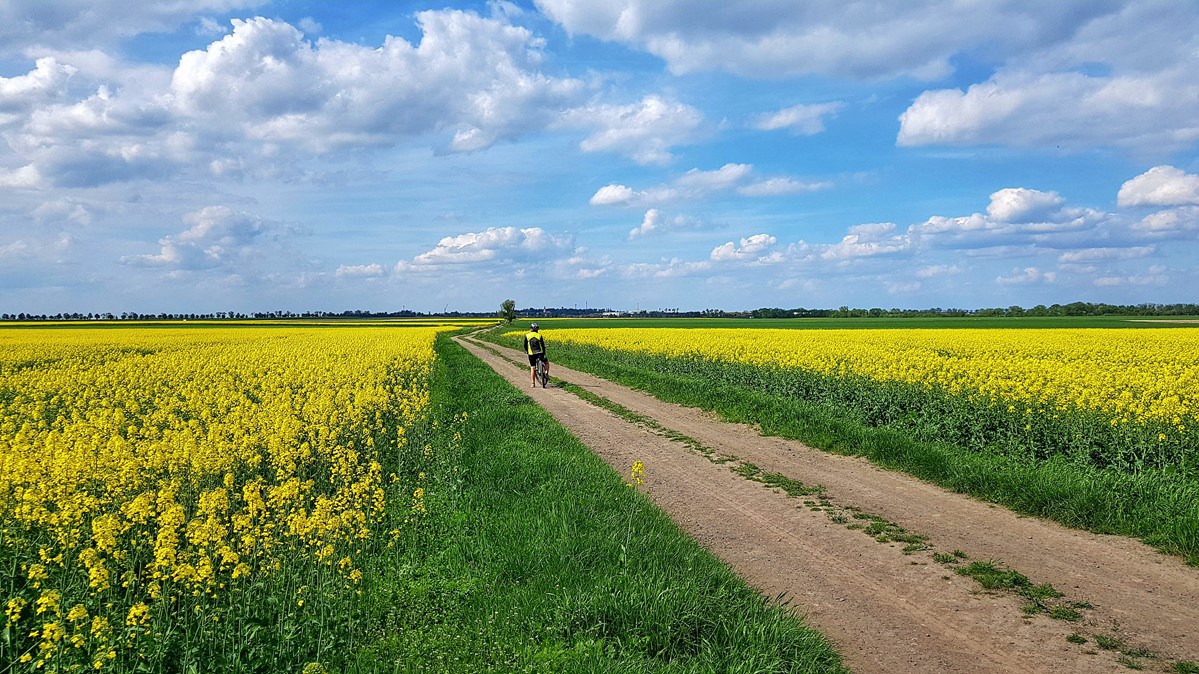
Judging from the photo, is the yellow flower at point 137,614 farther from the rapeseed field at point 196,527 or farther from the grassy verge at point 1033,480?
the grassy verge at point 1033,480

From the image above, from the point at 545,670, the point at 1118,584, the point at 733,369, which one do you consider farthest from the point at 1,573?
the point at 733,369

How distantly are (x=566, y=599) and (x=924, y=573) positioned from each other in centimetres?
353

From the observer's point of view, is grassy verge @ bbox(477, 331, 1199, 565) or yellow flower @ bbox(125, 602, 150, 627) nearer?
yellow flower @ bbox(125, 602, 150, 627)

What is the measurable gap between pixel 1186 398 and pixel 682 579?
10567 mm

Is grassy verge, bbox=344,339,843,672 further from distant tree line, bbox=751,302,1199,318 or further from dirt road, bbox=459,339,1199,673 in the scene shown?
distant tree line, bbox=751,302,1199,318

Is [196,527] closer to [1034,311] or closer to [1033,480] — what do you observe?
[1033,480]

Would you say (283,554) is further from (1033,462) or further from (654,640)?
(1033,462)

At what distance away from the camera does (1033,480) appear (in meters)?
8.36

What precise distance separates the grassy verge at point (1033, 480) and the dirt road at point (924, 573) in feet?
0.92

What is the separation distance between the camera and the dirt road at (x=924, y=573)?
15.7 ft

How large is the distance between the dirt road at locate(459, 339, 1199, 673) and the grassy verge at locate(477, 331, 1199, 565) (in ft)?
0.92

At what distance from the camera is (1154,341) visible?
90.9 ft

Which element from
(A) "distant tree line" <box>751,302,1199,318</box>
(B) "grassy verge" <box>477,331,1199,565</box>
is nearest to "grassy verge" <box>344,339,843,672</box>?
(B) "grassy verge" <box>477,331,1199,565</box>

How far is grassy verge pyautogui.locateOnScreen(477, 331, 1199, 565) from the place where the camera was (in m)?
7.10
